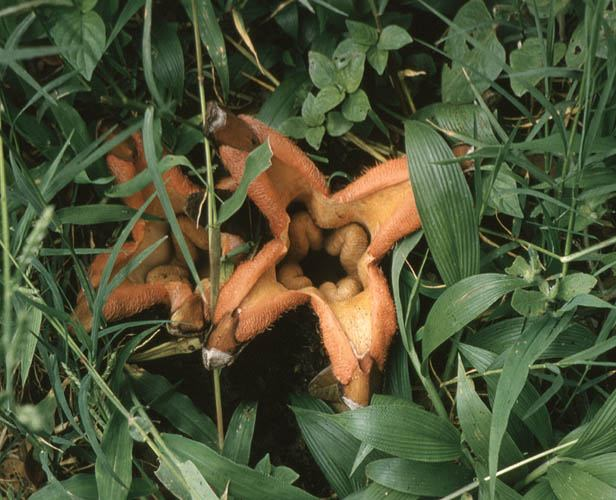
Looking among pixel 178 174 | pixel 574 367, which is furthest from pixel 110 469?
pixel 574 367

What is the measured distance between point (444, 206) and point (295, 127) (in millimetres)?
499

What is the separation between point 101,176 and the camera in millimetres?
2154

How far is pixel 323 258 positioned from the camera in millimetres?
2330

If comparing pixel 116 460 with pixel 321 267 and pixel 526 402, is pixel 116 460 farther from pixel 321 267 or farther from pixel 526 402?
Result: pixel 526 402

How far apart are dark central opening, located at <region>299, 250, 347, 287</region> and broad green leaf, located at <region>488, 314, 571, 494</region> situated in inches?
23.9

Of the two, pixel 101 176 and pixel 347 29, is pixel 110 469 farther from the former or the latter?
pixel 347 29

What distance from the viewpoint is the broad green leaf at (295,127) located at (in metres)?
2.21

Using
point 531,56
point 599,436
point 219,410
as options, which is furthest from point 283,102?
point 599,436

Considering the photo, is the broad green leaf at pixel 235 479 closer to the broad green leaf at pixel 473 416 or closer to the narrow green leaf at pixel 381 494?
the narrow green leaf at pixel 381 494

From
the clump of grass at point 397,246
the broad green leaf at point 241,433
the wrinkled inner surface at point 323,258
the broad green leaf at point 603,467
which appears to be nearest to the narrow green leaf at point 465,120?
the clump of grass at point 397,246

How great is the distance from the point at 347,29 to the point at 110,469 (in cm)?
133

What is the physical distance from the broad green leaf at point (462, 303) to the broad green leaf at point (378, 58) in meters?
0.61

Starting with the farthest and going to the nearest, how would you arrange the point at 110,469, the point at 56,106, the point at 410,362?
1. the point at 410,362
2. the point at 56,106
3. the point at 110,469

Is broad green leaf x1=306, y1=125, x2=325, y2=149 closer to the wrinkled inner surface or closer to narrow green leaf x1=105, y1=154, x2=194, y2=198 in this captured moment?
the wrinkled inner surface
